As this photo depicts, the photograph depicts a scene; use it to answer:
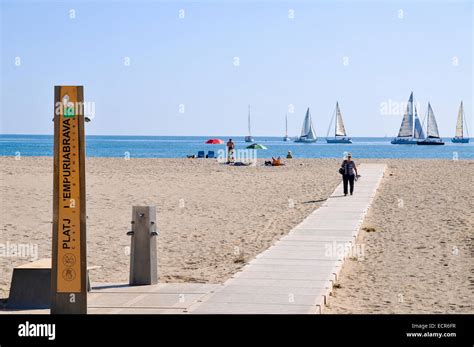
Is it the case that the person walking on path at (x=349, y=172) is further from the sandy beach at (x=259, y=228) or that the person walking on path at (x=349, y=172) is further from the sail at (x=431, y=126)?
the sail at (x=431, y=126)

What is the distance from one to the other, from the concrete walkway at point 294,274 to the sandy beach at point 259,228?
320 millimetres

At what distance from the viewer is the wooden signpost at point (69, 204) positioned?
664 cm

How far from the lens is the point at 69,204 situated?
22.2 feet

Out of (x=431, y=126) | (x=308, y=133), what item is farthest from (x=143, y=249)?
(x=308, y=133)

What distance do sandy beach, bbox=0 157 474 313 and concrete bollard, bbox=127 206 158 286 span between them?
0.68 meters

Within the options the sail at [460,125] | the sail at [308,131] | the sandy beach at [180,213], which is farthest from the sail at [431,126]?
the sandy beach at [180,213]

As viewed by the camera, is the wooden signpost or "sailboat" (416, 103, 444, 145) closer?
the wooden signpost

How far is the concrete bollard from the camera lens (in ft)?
30.5

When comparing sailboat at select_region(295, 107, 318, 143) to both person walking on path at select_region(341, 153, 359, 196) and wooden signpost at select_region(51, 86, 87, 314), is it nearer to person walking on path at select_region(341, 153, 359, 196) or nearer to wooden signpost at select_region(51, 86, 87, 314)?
person walking on path at select_region(341, 153, 359, 196)

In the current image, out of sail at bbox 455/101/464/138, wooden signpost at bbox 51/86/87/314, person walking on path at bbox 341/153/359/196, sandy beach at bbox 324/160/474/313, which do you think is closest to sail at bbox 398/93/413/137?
sail at bbox 455/101/464/138

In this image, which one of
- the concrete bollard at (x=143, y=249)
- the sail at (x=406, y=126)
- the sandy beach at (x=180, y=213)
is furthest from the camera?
the sail at (x=406, y=126)

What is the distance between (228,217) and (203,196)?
558cm

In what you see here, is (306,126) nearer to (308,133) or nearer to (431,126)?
(308,133)

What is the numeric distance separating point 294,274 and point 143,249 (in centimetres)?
206
